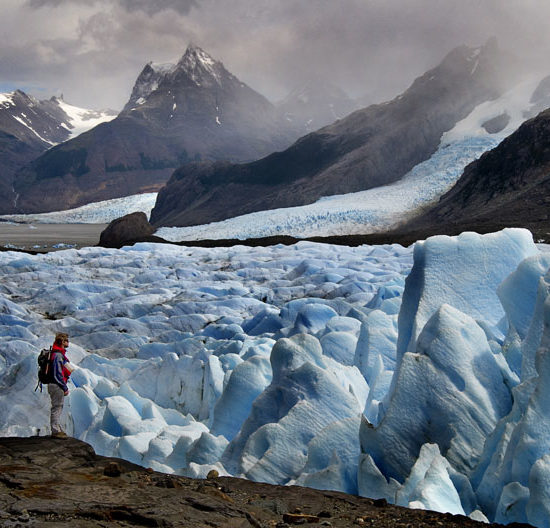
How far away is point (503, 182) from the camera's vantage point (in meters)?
45.0

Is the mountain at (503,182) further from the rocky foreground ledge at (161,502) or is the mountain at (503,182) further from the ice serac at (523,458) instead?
→ the rocky foreground ledge at (161,502)

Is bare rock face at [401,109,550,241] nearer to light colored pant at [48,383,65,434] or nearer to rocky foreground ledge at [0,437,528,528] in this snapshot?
light colored pant at [48,383,65,434]

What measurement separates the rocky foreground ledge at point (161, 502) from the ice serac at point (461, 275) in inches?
69.1

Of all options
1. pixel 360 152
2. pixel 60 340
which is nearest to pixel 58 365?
pixel 60 340

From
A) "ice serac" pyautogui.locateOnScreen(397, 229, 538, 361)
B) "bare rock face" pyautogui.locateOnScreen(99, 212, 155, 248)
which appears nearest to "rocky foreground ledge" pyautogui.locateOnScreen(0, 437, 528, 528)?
"ice serac" pyautogui.locateOnScreen(397, 229, 538, 361)

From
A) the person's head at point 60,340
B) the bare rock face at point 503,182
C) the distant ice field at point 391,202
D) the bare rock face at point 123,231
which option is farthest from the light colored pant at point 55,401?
the distant ice field at point 391,202

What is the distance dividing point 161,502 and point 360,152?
7274cm

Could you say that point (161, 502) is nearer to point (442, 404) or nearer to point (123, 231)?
point (442, 404)

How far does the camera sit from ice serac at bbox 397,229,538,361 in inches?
220

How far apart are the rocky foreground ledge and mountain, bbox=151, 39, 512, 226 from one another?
62787 mm

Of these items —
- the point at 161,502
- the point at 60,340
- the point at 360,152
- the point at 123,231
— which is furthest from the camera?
the point at 360,152

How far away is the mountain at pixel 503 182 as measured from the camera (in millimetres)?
41750

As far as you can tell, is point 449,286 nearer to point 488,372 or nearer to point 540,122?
point 488,372

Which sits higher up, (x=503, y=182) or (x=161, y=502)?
(x=503, y=182)
